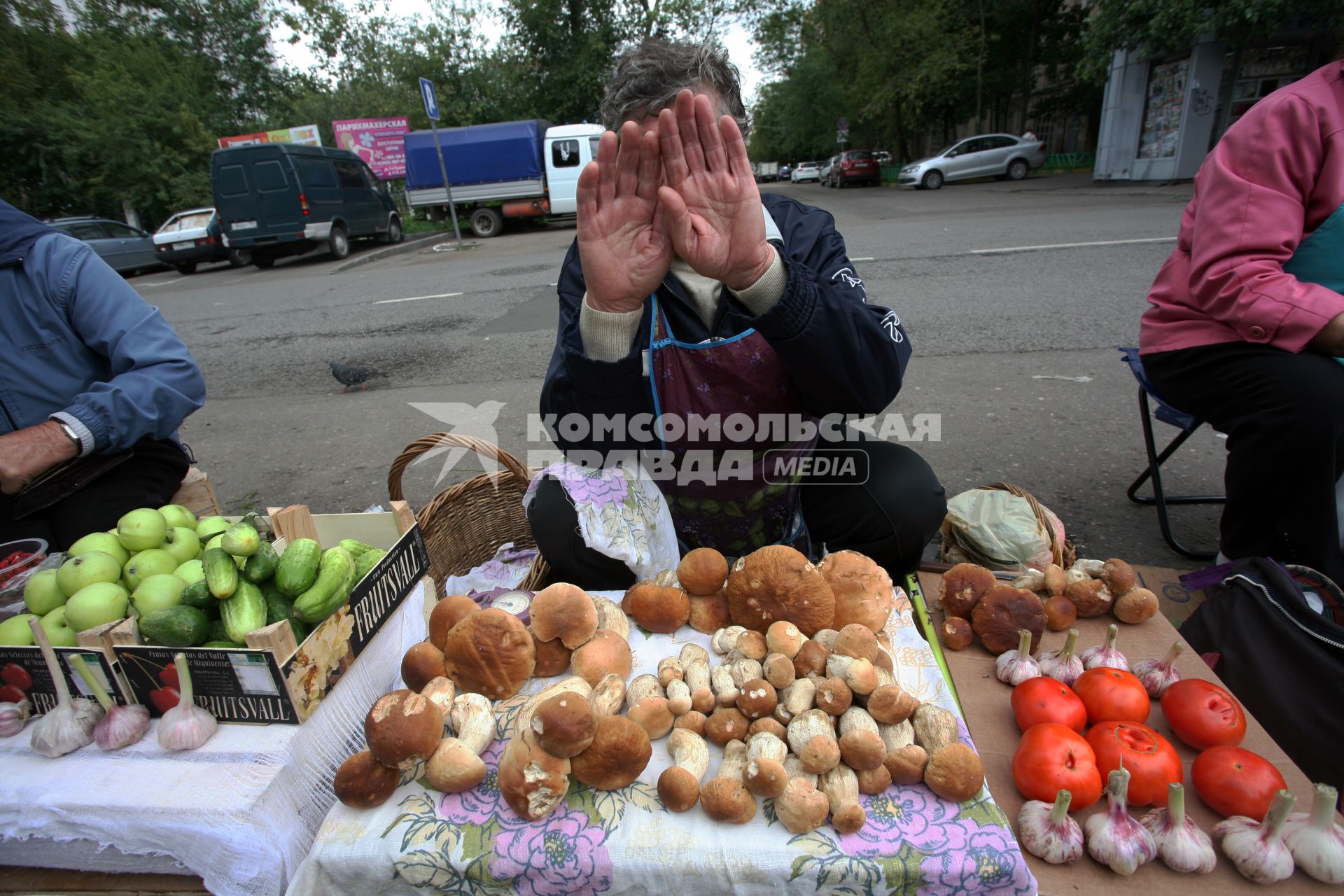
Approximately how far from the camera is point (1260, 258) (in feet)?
6.35

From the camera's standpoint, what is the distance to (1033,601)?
152 centimetres

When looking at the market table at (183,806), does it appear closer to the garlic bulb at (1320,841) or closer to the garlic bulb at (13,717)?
the garlic bulb at (13,717)

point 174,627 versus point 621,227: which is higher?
point 621,227

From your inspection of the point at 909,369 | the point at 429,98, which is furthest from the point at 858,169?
the point at 909,369

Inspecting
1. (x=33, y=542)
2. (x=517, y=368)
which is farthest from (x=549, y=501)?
(x=517, y=368)

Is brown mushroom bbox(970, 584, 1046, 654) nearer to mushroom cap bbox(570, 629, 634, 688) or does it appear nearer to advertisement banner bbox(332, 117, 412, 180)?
mushroom cap bbox(570, 629, 634, 688)

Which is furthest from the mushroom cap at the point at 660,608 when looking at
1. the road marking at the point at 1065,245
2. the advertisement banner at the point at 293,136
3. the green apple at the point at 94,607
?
the advertisement banner at the point at 293,136

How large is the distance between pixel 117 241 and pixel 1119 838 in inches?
800

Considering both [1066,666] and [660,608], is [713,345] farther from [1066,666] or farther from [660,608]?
[1066,666]

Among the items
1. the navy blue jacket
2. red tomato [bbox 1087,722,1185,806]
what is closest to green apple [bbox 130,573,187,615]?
the navy blue jacket

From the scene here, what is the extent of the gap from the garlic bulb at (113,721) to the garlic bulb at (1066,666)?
5.95ft

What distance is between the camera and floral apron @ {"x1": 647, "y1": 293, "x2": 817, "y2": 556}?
170 cm

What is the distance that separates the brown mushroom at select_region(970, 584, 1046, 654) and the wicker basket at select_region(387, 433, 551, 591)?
1238 millimetres

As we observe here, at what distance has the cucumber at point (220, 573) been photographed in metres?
1.30
